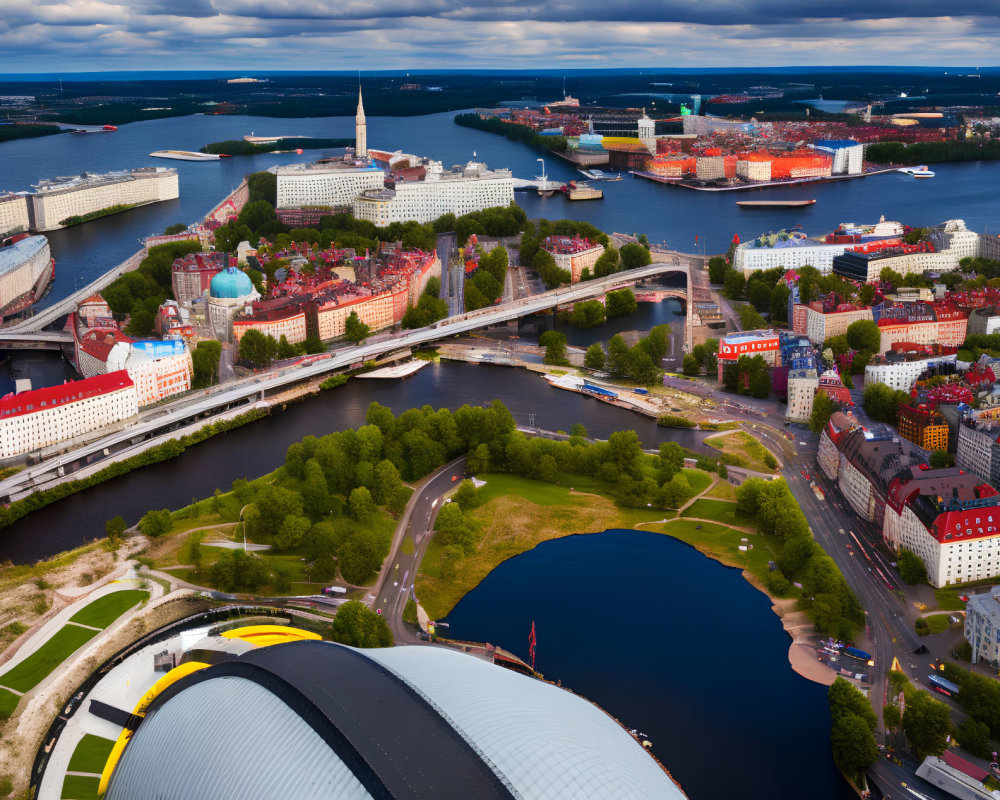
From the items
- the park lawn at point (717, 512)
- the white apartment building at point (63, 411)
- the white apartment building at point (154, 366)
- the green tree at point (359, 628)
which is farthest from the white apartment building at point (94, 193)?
the green tree at point (359, 628)

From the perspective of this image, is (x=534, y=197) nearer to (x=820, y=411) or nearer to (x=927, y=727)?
(x=820, y=411)

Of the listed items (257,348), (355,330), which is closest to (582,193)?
(355,330)

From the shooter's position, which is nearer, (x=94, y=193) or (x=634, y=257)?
(x=634, y=257)

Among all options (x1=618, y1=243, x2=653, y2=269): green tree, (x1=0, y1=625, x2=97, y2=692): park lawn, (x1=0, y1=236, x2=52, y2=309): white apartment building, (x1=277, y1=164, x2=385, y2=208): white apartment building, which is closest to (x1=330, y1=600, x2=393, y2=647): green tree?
(x1=0, y1=625, x2=97, y2=692): park lawn

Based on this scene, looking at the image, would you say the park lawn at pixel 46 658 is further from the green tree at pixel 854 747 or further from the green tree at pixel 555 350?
the green tree at pixel 555 350

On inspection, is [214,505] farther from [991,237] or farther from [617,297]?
[991,237]

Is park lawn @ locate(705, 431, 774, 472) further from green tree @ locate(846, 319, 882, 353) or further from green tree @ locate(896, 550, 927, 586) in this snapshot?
green tree @ locate(846, 319, 882, 353)
